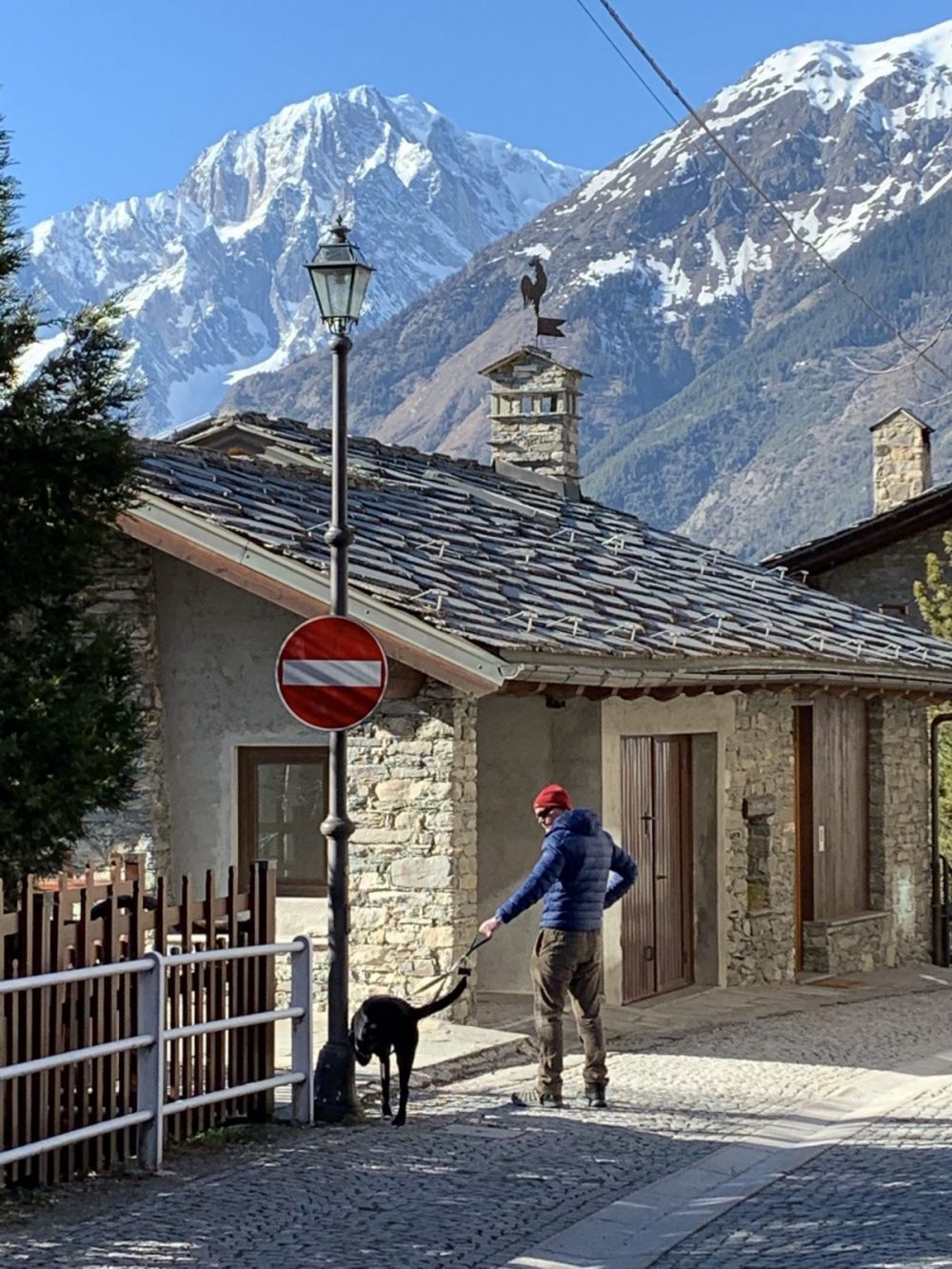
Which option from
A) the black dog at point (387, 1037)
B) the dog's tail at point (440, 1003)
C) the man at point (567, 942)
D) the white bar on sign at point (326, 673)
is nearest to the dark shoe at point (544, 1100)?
the man at point (567, 942)

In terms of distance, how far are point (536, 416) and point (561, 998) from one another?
1394 cm

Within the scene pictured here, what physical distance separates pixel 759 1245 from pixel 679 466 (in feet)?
522

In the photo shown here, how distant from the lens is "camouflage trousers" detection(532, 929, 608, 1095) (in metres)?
11.2

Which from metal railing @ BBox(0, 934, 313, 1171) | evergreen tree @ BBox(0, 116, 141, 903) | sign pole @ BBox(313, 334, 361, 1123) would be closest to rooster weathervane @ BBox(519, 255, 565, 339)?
sign pole @ BBox(313, 334, 361, 1123)

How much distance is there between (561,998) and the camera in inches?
444

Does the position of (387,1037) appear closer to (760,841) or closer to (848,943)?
(760,841)

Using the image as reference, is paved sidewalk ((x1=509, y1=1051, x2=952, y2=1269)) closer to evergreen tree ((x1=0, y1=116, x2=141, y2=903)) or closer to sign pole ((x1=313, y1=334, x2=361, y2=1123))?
sign pole ((x1=313, y1=334, x2=361, y2=1123))

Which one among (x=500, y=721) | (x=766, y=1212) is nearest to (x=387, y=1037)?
(x=766, y=1212)

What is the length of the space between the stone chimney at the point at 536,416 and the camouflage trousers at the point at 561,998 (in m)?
13.0

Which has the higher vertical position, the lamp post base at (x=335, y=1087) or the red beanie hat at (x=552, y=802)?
the red beanie hat at (x=552, y=802)

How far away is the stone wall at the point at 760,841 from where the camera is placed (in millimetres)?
17766

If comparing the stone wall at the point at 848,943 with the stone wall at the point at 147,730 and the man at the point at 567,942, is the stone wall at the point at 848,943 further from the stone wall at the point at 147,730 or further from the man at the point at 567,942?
the man at the point at 567,942

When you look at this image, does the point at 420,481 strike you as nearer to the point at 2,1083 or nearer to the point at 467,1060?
the point at 467,1060

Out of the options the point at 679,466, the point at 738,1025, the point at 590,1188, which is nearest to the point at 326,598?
the point at 738,1025
